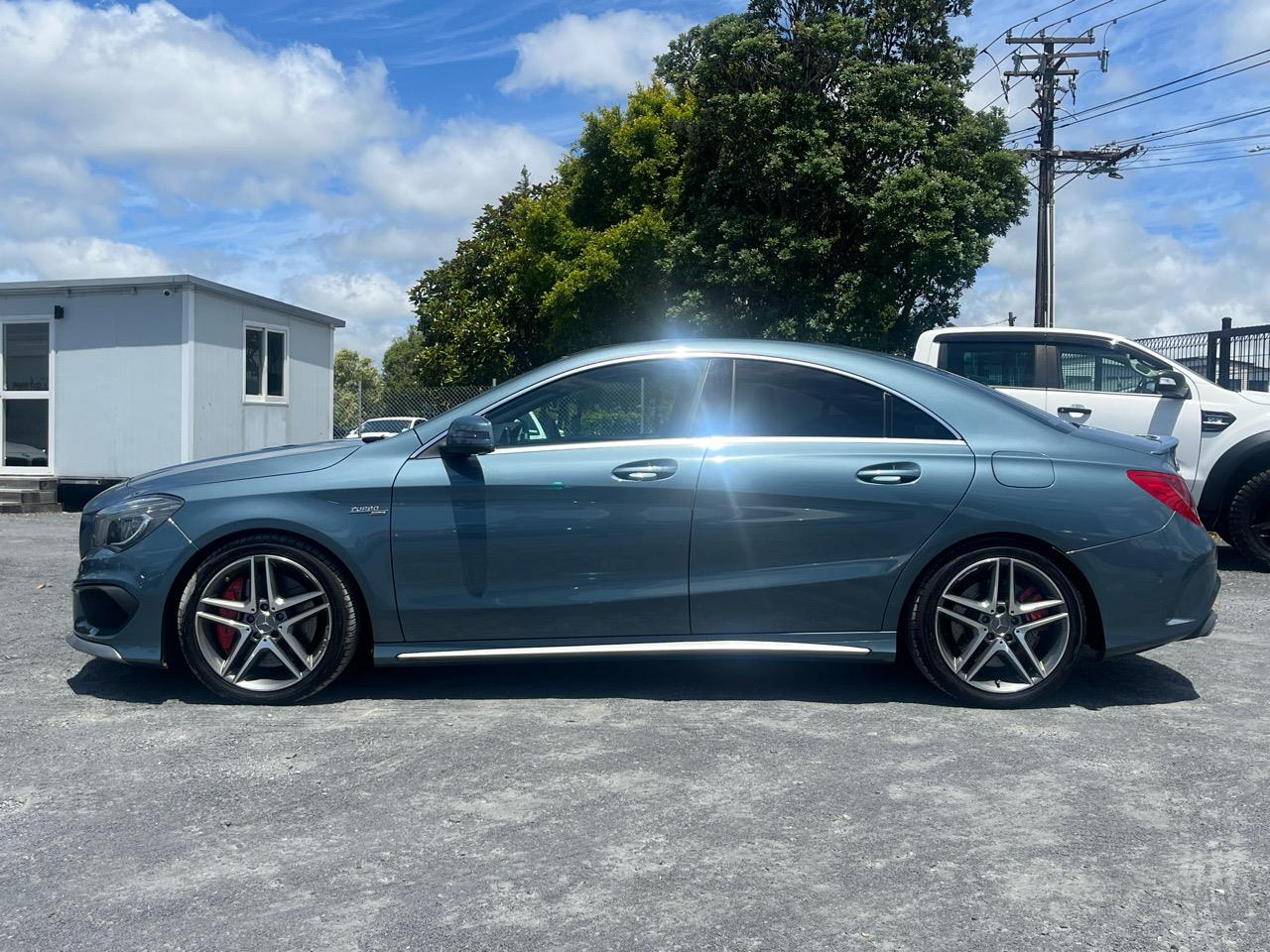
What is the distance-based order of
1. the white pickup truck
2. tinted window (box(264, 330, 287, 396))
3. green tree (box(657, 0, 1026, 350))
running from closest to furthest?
the white pickup truck < tinted window (box(264, 330, 287, 396)) < green tree (box(657, 0, 1026, 350))

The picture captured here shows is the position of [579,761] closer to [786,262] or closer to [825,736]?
A: [825,736]

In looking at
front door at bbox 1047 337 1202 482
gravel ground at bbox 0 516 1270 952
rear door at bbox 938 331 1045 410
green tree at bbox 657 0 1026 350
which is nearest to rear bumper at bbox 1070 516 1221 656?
gravel ground at bbox 0 516 1270 952

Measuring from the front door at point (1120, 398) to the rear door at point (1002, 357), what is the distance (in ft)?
0.57

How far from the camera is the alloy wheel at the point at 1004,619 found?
4.64 metres

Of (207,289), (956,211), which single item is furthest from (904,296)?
(207,289)

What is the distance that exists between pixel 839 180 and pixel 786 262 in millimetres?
2238

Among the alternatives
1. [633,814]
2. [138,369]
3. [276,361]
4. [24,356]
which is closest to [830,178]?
[276,361]

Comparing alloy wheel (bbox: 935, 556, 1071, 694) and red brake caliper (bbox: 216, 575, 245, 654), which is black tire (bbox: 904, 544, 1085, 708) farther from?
red brake caliper (bbox: 216, 575, 245, 654)

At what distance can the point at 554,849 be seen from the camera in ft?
10.5

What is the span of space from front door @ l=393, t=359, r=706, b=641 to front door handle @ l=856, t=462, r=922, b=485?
0.70 meters

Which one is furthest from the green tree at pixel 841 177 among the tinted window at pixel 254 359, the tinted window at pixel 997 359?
the tinted window at pixel 997 359

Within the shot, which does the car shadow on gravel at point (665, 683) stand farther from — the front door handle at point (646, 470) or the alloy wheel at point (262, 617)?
the front door handle at point (646, 470)

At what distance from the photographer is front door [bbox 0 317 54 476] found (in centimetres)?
1571

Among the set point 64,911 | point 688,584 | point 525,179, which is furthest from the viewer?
point 525,179
